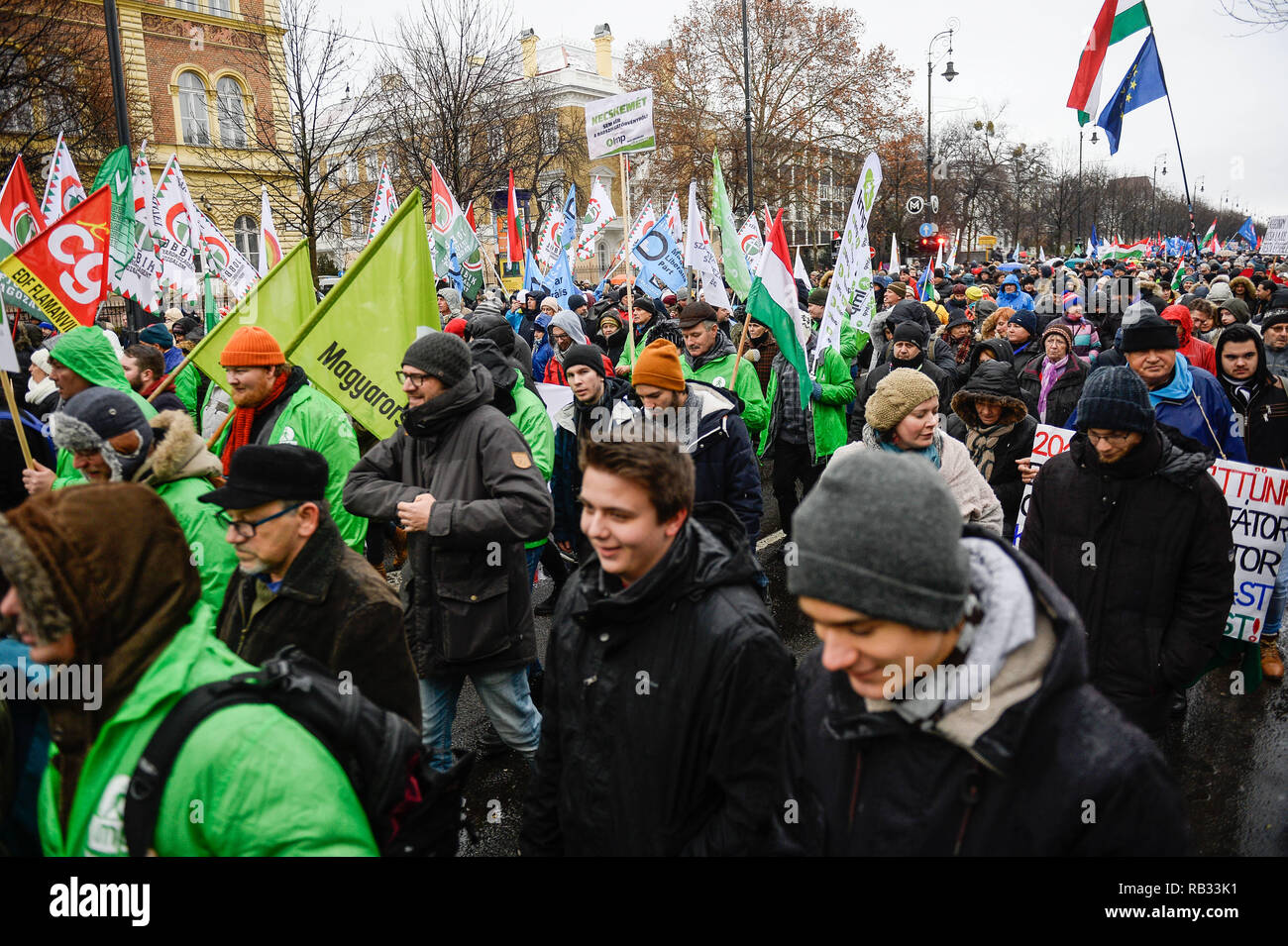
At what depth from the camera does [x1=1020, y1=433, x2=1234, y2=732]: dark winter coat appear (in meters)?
3.07

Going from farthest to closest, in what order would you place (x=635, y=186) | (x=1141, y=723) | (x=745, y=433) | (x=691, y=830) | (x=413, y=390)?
(x=635, y=186) < (x=745, y=433) < (x=413, y=390) < (x=1141, y=723) < (x=691, y=830)

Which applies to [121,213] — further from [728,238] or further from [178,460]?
[178,460]

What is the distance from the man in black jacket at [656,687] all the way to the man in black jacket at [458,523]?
1.17 m

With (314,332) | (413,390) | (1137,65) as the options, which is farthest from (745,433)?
(1137,65)

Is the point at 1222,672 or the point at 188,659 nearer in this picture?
the point at 188,659

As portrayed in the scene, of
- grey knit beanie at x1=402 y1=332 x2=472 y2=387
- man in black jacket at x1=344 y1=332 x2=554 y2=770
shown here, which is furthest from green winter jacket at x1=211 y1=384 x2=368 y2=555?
grey knit beanie at x1=402 y1=332 x2=472 y2=387

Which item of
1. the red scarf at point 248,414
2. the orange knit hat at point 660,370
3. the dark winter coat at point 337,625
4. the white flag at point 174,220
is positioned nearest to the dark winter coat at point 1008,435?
the orange knit hat at point 660,370

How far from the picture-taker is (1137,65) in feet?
28.8

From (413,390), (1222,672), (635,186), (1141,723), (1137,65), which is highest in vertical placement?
(635,186)

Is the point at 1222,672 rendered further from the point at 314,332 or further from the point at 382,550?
the point at 382,550

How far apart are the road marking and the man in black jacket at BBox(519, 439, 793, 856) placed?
17.5ft

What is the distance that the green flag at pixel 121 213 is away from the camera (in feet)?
28.5

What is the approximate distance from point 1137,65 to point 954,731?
9.60m

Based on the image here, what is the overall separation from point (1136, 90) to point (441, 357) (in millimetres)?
8385
